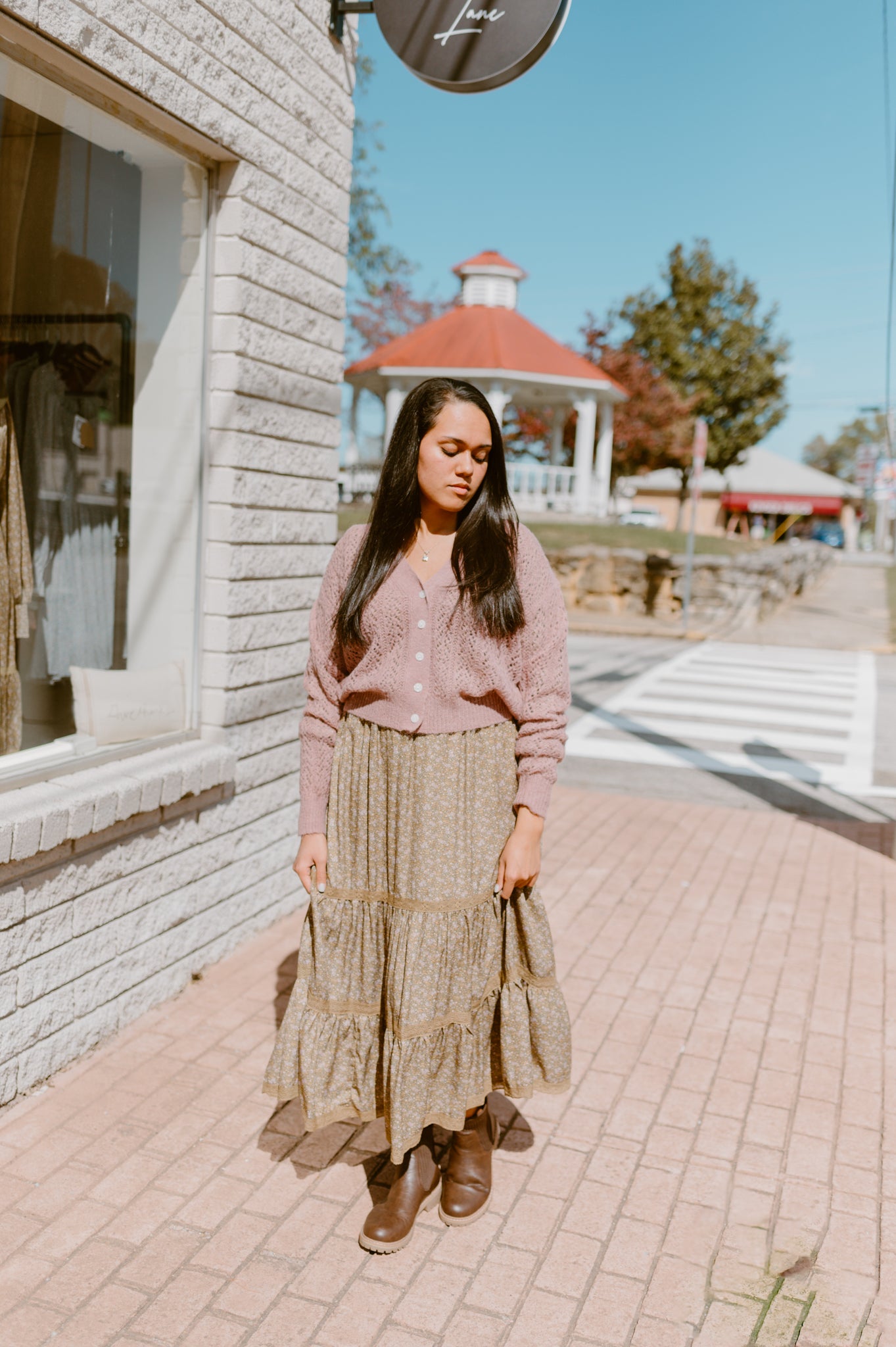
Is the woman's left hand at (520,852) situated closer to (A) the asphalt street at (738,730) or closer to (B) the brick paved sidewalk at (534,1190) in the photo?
(B) the brick paved sidewalk at (534,1190)

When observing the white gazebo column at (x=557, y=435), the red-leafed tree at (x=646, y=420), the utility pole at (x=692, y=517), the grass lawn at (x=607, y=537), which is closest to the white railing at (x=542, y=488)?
the white gazebo column at (x=557, y=435)

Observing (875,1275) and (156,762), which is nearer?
(875,1275)

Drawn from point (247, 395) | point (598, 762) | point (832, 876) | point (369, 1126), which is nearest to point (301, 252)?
point (247, 395)

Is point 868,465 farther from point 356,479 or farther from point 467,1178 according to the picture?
point 467,1178

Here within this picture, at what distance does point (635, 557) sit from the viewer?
792 inches

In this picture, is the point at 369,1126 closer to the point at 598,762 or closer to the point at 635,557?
the point at 598,762

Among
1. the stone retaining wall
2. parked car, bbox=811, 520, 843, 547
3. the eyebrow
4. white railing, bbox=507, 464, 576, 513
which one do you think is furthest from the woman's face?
parked car, bbox=811, 520, 843, 547

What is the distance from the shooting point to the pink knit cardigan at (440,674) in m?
2.61

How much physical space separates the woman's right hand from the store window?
45.4 inches

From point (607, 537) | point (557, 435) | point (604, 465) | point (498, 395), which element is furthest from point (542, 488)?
point (607, 537)

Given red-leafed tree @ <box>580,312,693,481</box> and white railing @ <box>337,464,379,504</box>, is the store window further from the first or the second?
red-leafed tree @ <box>580,312,693,481</box>

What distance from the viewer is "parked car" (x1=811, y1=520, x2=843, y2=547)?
61.0 meters

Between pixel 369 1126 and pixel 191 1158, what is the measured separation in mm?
549

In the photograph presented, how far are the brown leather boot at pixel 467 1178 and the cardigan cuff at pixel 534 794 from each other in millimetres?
874
